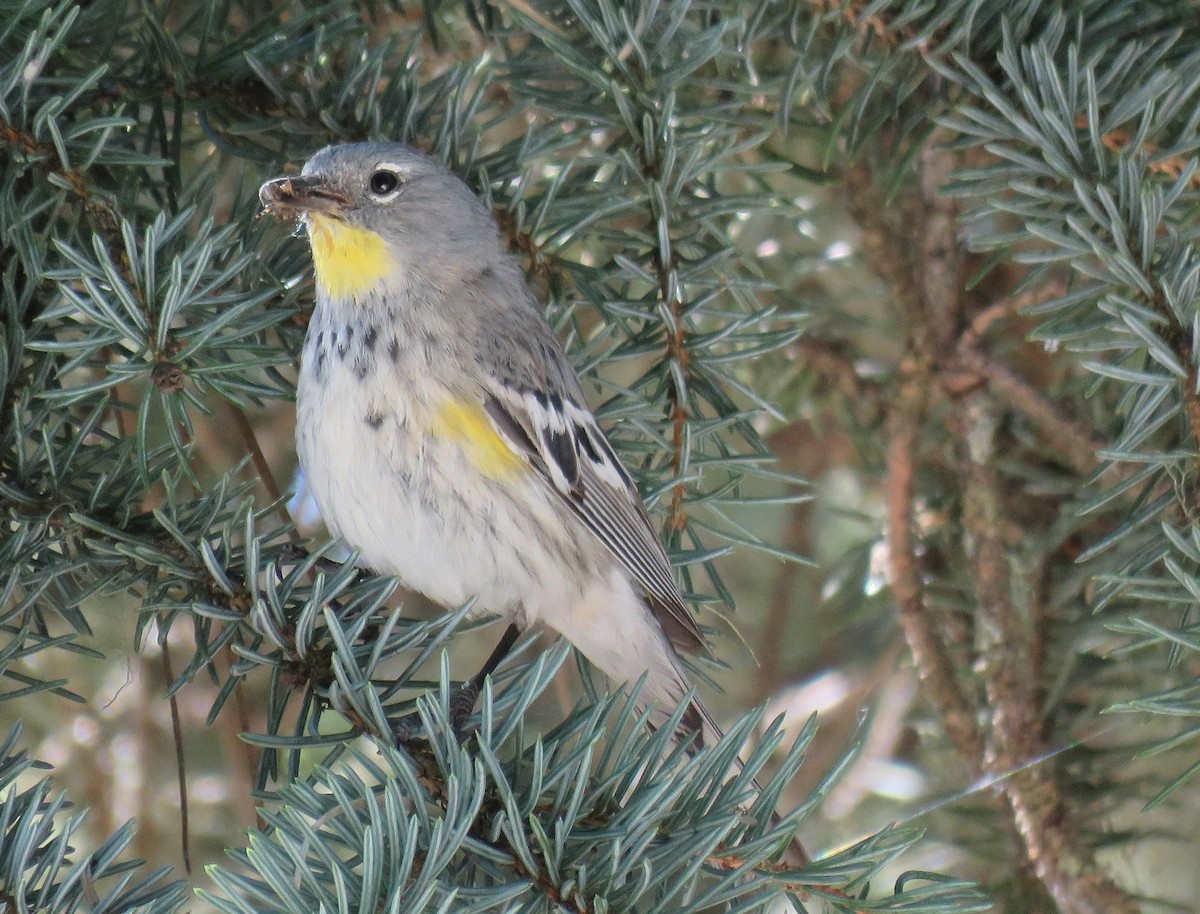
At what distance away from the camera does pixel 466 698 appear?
194cm

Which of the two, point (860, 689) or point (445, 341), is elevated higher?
point (445, 341)

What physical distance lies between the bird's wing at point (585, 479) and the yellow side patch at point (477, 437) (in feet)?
0.08

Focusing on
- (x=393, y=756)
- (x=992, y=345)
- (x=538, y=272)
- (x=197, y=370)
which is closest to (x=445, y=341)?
(x=538, y=272)

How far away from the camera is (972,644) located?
2.05 meters

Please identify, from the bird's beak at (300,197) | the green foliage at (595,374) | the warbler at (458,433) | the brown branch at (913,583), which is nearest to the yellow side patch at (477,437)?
the warbler at (458,433)

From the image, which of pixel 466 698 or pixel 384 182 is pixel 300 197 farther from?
pixel 466 698

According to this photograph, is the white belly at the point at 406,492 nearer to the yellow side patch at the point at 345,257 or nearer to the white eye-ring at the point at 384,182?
the yellow side patch at the point at 345,257

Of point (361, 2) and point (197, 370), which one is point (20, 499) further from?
point (361, 2)

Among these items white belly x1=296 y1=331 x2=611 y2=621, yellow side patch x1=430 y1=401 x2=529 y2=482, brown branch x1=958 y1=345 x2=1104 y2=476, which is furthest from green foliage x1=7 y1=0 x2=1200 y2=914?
Answer: yellow side patch x1=430 y1=401 x2=529 y2=482

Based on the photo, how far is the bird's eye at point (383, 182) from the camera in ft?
6.70

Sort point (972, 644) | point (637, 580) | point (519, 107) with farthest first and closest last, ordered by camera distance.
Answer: point (637, 580) → point (972, 644) → point (519, 107)

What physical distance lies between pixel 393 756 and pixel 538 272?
36.3 inches

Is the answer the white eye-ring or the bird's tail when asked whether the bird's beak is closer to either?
the white eye-ring

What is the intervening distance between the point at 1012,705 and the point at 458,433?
960 mm
